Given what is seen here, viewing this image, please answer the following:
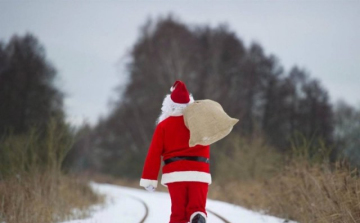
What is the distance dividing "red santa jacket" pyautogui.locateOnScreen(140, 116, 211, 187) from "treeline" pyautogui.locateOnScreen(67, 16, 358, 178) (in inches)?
600

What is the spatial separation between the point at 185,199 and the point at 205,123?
0.88m

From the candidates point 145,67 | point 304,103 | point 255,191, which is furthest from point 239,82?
point 255,191

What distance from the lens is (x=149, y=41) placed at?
73.6 ft

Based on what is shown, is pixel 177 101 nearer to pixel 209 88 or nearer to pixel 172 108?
pixel 172 108

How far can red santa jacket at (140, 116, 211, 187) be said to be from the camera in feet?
16.8

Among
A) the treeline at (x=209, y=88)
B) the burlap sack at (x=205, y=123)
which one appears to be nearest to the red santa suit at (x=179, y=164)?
the burlap sack at (x=205, y=123)

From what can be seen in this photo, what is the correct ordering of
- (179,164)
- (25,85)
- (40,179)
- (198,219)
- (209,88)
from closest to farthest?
(198,219) → (179,164) → (40,179) → (209,88) → (25,85)

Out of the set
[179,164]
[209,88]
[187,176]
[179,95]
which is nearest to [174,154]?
[179,164]

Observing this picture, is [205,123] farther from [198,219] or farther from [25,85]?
[25,85]

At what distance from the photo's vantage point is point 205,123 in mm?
5086

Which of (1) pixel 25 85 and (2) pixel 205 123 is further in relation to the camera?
(1) pixel 25 85

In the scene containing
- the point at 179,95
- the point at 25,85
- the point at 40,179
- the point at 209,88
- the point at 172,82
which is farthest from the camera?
the point at 25,85

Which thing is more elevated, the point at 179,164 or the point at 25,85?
the point at 25,85

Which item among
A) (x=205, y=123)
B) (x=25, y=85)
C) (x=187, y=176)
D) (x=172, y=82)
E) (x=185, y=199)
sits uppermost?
(x=172, y=82)
